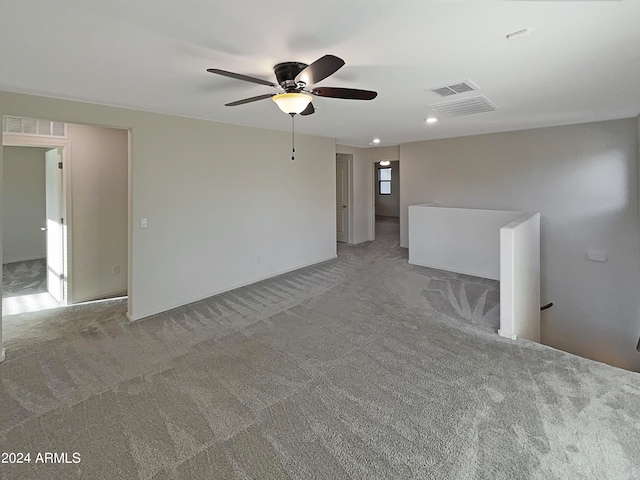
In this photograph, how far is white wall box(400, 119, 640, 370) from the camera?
16.0ft

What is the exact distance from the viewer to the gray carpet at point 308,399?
195cm

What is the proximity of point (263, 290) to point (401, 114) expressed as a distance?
3.19 meters

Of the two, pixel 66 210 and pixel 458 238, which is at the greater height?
pixel 66 210

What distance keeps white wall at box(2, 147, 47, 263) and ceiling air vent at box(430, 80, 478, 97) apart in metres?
7.81

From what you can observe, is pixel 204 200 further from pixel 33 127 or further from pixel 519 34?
pixel 519 34

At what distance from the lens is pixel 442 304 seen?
14.8ft

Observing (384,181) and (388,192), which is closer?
(388,192)

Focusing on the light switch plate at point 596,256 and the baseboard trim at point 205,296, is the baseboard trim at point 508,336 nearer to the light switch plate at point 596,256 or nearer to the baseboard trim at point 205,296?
the light switch plate at point 596,256

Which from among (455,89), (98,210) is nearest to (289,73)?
(455,89)

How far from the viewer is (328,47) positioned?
2.23m

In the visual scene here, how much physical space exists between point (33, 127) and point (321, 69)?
431 centimetres

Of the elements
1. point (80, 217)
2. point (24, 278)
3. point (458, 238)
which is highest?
point (80, 217)

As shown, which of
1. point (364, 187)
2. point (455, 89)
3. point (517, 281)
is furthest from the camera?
point (364, 187)

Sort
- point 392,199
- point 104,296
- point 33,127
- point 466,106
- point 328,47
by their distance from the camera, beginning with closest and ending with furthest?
point 328,47
point 466,106
point 33,127
point 104,296
point 392,199
